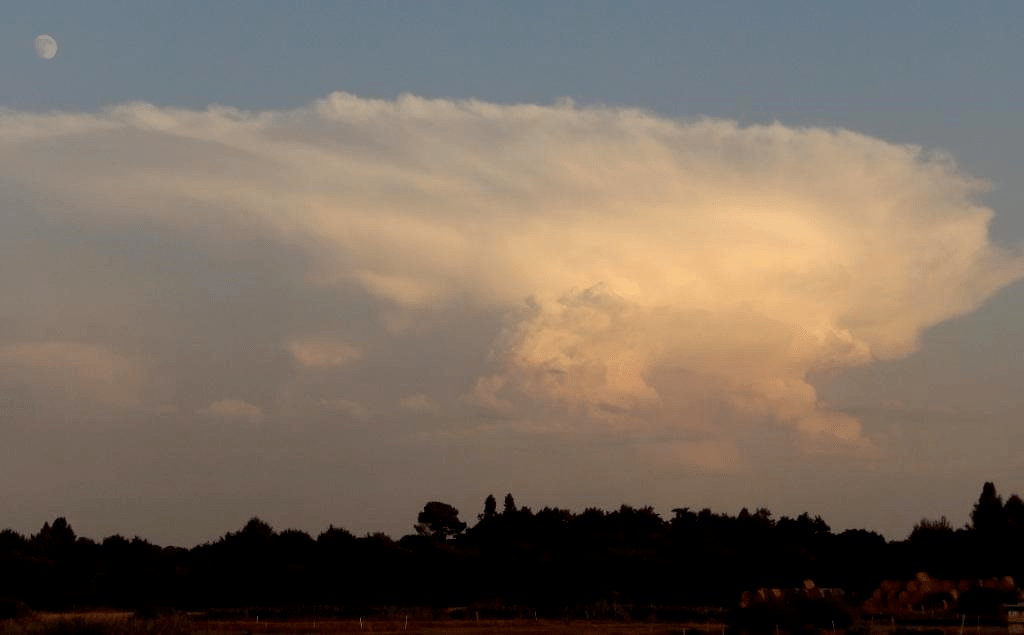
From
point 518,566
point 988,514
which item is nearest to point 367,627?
point 518,566

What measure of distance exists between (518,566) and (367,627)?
35.2m

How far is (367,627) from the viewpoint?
253ft

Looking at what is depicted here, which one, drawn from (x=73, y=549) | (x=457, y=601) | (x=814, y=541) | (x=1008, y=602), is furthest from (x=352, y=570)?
(x=1008, y=602)

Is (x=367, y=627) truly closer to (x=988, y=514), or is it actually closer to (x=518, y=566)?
(x=518, y=566)

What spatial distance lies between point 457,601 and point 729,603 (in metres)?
22.8

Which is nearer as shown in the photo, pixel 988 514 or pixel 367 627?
pixel 367 627

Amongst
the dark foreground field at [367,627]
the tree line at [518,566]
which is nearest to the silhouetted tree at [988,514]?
the tree line at [518,566]

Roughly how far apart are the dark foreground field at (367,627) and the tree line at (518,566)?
1594 cm

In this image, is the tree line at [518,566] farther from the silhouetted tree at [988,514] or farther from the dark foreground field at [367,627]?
the dark foreground field at [367,627]

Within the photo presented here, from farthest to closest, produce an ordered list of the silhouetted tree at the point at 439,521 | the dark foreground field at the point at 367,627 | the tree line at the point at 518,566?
the silhouetted tree at the point at 439,521, the tree line at the point at 518,566, the dark foreground field at the point at 367,627

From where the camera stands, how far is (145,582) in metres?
113

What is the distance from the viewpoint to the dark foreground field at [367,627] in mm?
55625

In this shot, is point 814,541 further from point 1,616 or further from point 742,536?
point 1,616

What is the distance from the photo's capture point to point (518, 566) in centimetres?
11100
